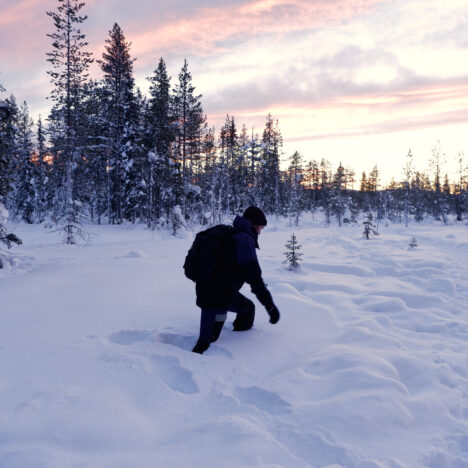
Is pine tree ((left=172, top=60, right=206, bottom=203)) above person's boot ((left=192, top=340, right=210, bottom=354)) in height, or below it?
above

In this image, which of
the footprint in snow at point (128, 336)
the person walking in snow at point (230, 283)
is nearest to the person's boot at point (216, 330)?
the person walking in snow at point (230, 283)

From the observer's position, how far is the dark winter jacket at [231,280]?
350 cm

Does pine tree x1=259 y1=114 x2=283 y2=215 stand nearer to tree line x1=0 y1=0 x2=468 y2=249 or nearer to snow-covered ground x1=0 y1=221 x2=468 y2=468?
tree line x1=0 y1=0 x2=468 y2=249

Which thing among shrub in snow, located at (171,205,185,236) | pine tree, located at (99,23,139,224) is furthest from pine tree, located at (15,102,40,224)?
shrub in snow, located at (171,205,185,236)

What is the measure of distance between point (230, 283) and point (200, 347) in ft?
2.53

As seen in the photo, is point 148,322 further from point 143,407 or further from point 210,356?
point 143,407

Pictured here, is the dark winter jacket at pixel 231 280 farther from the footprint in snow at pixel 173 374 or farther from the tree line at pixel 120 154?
the tree line at pixel 120 154

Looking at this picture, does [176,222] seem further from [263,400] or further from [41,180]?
[41,180]

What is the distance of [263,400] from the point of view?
8.81 ft

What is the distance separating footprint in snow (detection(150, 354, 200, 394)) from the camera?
2846 mm

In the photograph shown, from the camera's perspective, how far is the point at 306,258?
9820mm

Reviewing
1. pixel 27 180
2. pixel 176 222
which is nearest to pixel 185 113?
pixel 176 222

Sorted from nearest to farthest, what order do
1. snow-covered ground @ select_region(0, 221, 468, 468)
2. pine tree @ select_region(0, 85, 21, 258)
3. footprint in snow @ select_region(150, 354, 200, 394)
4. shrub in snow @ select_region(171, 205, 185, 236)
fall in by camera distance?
snow-covered ground @ select_region(0, 221, 468, 468) < footprint in snow @ select_region(150, 354, 200, 394) < pine tree @ select_region(0, 85, 21, 258) < shrub in snow @ select_region(171, 205, 185, 236)

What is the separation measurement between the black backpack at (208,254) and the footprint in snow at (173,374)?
0.89 metres
